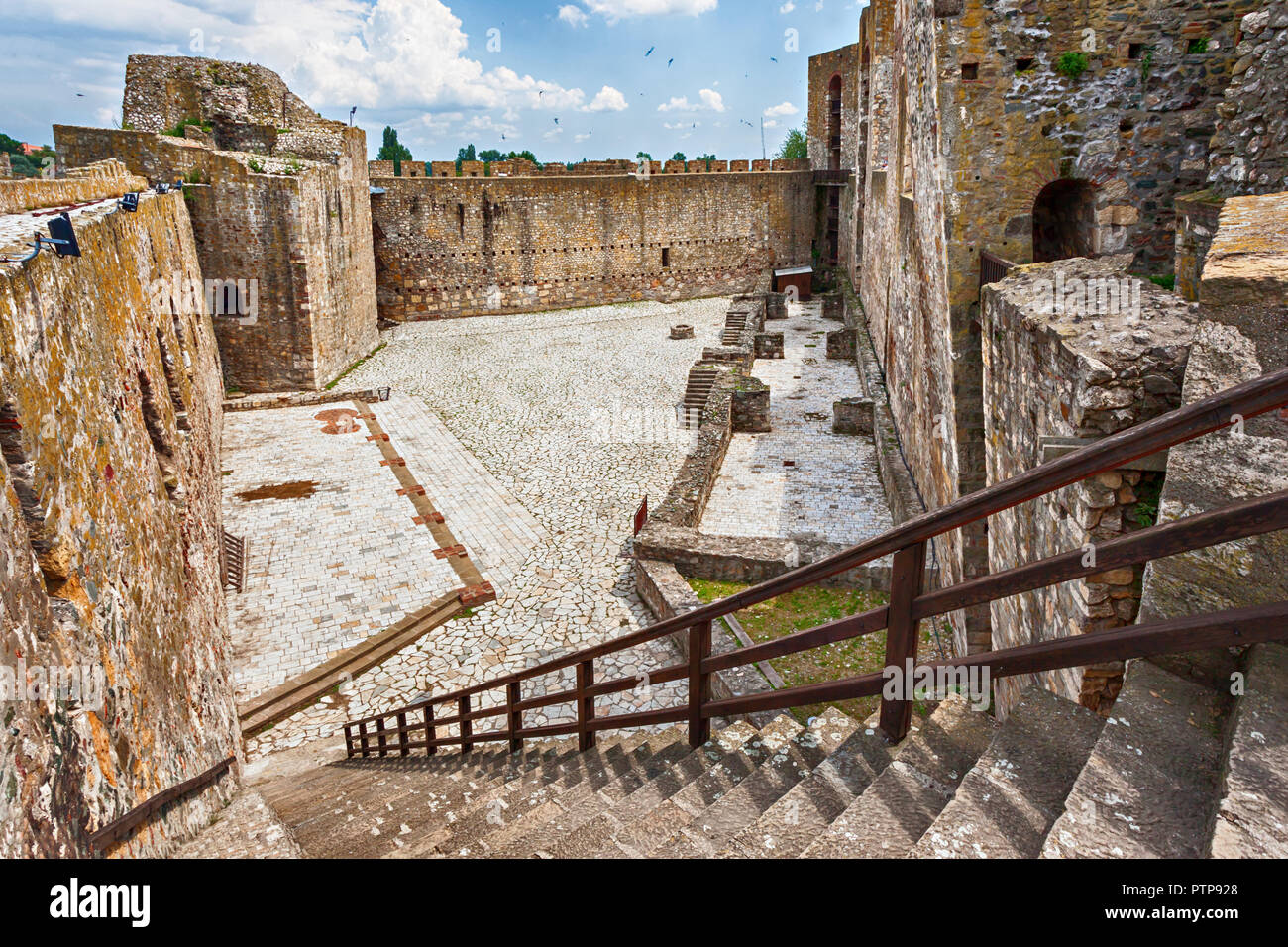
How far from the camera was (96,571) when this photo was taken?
369cm

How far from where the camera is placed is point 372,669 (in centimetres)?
802

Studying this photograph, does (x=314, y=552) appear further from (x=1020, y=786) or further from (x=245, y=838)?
(x=1020, y=786)

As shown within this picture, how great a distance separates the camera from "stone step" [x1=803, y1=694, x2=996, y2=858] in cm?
219

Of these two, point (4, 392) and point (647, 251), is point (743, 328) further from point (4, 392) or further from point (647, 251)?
point (4, 392)

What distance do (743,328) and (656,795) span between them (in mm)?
19670

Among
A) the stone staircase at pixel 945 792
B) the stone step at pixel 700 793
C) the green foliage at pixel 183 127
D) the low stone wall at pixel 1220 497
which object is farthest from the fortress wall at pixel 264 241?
the low stone wall at pixel 1220 497

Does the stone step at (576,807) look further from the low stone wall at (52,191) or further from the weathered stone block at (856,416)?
the weathered stone block at (856,416)

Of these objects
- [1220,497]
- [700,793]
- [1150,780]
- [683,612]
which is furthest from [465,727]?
[1220,497]

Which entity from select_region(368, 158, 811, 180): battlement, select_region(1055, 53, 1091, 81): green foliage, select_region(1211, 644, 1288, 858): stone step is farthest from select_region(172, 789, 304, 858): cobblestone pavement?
select_region(368, 158, 811, 180): battlement

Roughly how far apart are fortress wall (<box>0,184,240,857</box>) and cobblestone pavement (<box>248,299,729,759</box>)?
2.37 m

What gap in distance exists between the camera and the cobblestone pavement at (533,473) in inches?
313

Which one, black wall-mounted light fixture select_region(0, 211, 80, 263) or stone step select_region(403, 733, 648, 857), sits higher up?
black wall-mounted light fixture select_region(0, 211, 80, 263)

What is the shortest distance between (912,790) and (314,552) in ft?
30.7

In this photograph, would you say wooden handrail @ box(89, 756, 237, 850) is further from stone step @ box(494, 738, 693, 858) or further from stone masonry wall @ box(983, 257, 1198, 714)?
stone masonry wall @ box(983, 257, 1198, 714)
